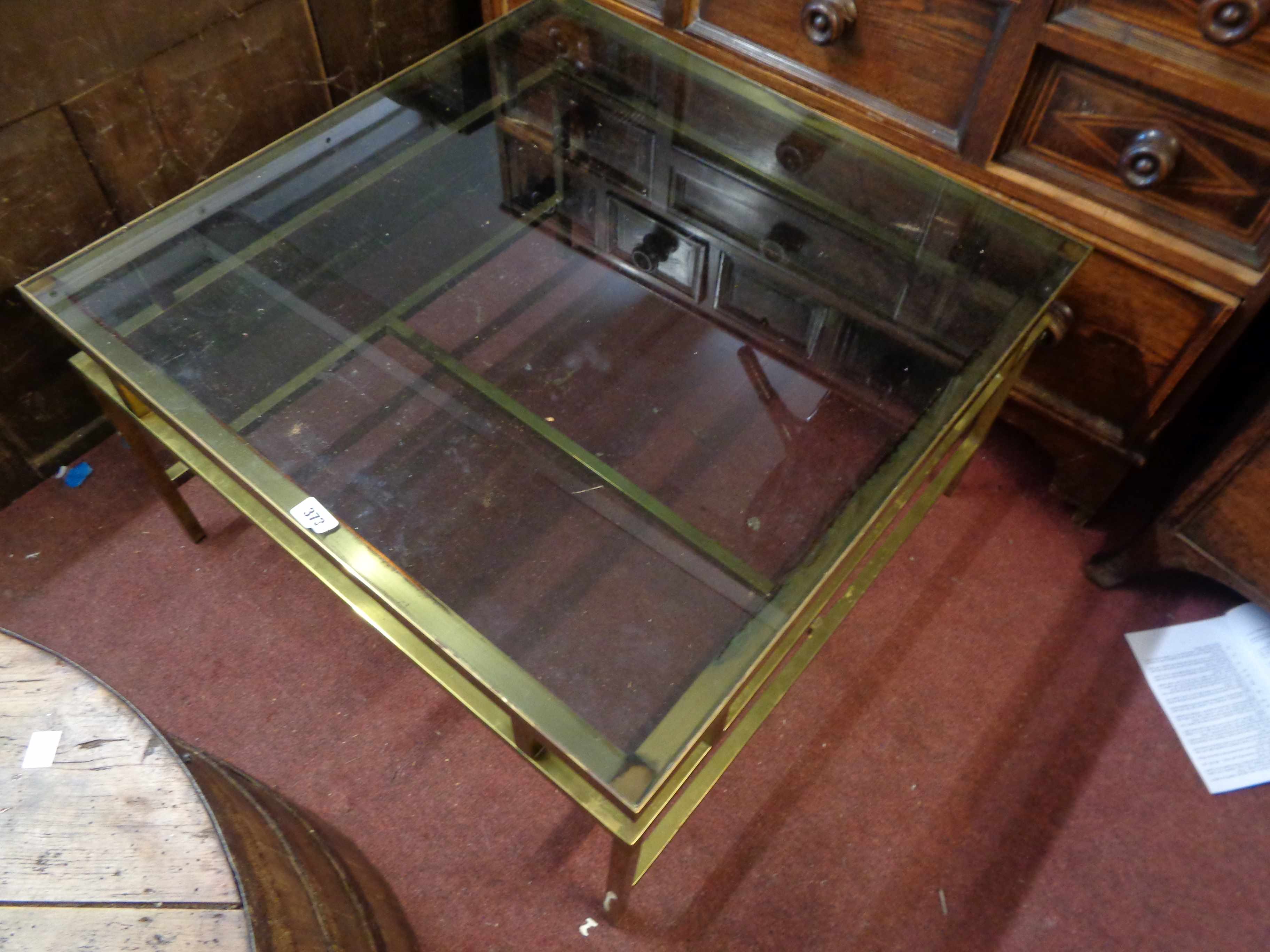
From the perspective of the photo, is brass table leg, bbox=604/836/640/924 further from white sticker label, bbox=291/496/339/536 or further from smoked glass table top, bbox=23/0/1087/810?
white sticker label, bbox=291/496/339/536

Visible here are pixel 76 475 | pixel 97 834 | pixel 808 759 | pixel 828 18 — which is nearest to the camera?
pixel 97 834

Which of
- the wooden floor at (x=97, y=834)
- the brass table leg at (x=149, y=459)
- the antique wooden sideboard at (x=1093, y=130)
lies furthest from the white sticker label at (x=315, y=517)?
the antique wooden sideboard at (x=1093, y=130)

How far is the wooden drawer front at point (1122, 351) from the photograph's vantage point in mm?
982

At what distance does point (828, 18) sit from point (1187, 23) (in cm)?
35

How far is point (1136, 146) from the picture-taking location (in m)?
0.89

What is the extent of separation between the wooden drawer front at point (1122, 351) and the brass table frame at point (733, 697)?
0.05 metres

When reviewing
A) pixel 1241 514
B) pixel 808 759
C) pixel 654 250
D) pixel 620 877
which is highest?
pixel 654 250

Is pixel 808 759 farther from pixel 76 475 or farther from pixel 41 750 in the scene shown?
pixel 76 475

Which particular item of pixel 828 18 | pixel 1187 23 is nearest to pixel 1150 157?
pixel 1187 23

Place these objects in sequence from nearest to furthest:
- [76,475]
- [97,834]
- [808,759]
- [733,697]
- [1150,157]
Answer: [97,834] < [733,697] < [1150,157] < [808,759] < [76,475]

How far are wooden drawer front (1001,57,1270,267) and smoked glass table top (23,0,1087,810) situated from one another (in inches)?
3.1

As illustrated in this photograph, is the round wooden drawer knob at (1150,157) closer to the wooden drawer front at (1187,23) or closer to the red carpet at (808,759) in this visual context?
the wooden drawer front at (1187,23)

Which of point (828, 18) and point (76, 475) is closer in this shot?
point (828, 18)

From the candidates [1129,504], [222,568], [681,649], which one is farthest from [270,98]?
[1129,504]
